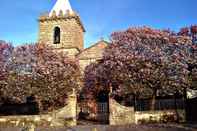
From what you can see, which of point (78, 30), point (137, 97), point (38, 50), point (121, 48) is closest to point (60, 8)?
point (78, 30)

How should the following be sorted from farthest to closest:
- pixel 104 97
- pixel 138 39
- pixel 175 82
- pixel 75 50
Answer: pixel 75 50 < pixel 104 97 < pixel 138 39 < pixel 175 82

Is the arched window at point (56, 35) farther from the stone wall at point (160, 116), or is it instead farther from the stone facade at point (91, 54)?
the stone wall at point (160, 116)

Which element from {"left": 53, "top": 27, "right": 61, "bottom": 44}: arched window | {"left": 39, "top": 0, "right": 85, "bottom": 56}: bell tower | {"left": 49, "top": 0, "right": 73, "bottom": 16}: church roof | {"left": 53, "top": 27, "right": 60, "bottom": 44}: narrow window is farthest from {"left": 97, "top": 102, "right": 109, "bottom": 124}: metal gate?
{"left": 49, "top": 0, "right": 73, "bottom": 16}: church roof

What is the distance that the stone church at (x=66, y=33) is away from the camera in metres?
41.1

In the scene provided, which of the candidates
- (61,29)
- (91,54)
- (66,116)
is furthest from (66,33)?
(66,116)

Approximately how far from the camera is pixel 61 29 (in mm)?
42750

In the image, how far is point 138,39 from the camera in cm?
3102

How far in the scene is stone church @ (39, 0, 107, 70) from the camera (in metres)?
41.1

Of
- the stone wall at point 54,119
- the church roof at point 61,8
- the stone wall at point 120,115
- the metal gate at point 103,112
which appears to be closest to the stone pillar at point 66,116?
the stone wall at point 54,119

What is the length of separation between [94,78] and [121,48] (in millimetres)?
5290

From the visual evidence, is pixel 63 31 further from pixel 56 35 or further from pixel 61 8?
pixel 61 8

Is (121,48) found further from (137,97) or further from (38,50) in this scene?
(38,50)

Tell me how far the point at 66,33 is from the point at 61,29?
3.05ft

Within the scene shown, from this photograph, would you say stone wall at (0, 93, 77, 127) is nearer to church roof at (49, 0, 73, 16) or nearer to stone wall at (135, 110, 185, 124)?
stone wall at (135, 110, 185, 124)
